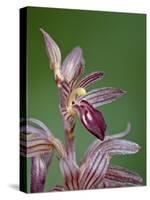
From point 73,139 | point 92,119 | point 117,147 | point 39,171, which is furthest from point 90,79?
point 39,171

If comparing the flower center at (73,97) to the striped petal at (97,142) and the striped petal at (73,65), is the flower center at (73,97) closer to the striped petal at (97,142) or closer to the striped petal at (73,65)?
the striped petal at (73,65)

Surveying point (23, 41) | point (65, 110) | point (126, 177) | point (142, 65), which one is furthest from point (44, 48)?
point (126, 177)

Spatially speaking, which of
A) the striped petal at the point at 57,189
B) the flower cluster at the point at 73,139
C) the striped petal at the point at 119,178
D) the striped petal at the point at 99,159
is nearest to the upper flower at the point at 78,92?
the flower cluster at the point at 73,139

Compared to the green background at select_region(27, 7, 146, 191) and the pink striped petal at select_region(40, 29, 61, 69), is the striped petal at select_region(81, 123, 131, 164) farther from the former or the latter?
the pink striped petal at select_region(40, 29, 61, 69)

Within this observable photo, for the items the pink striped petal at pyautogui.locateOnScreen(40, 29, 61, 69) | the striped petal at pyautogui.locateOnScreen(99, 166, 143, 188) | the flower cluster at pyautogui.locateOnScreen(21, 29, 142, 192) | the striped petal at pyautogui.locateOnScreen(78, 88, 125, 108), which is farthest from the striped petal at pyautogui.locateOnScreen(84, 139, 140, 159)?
the pink striped petal at pyautogui.locateOnScreen(40, 29, 61, 69)

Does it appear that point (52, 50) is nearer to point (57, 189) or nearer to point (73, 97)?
point (73, 97)

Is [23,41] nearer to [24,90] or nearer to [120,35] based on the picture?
[24,90]

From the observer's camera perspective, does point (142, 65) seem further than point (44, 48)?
Yes

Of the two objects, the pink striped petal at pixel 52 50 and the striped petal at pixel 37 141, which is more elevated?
the pink striped petal at pixel 52 50
